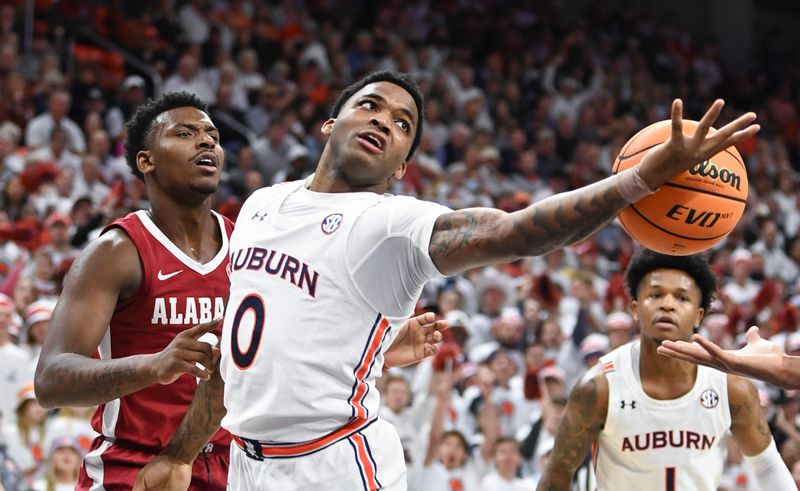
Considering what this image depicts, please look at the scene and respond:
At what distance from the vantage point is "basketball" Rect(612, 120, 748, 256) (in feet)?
10.2

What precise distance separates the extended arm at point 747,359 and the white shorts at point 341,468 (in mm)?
886

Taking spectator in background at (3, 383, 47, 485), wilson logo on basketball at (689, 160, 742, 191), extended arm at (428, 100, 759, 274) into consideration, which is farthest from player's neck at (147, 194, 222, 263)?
spectator in background at (3, 383, 47, 485)

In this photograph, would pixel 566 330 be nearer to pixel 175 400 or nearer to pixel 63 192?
pixel 63 192

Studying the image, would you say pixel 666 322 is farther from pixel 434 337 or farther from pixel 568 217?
pixel 568 217

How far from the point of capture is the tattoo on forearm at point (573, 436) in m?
4.68

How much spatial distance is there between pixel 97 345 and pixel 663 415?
2.45 metres

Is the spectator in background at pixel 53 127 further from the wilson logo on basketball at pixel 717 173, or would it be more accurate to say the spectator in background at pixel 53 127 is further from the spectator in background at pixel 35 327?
the wilson logo on basketball at pixel 717 173

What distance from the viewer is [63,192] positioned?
10.2m

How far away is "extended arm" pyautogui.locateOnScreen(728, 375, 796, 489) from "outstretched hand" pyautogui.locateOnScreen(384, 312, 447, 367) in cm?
166

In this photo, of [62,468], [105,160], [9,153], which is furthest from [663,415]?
[105,160]

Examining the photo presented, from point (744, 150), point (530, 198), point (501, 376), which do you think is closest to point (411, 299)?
point (501, 376)

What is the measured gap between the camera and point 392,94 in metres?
3.52

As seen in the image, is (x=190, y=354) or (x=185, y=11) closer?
(x=190, y=354)

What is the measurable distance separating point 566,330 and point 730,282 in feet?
10.8
